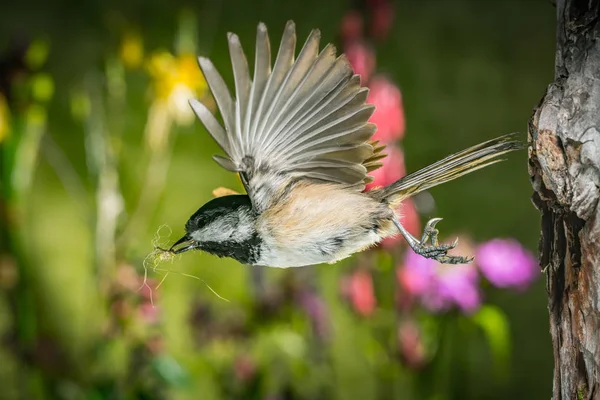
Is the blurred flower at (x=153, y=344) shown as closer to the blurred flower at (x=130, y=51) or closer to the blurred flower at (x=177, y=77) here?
the blurred flower at (x=177, y=77)

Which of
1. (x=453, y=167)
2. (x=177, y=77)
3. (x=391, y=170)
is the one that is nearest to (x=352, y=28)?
(x=391, y=170)

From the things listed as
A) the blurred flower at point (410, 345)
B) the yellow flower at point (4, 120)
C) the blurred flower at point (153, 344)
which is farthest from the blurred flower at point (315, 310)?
the yellow flower at point (4, 120)

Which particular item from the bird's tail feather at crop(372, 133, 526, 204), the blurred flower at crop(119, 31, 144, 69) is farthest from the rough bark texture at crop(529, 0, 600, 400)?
the blurred flower at crop(119, 31, 144, 69)

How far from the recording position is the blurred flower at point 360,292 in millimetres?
1416

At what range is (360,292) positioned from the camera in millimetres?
1415

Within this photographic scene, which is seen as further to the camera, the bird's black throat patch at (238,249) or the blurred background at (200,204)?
the blurred background at (200,204)

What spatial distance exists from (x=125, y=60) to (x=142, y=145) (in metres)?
0.20

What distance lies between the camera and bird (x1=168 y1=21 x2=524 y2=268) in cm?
51

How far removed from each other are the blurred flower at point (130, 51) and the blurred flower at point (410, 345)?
77 centimetres

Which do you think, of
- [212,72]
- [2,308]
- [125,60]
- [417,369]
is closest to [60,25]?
[125,60]

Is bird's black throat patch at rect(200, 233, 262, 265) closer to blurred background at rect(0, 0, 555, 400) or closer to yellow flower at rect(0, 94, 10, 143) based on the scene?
blurred background at rect(0, 0, 555, 400)

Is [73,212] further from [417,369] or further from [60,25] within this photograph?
[417,369]

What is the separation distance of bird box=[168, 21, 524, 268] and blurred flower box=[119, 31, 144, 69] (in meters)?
1.12

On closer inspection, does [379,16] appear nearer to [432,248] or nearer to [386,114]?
[386,114]
